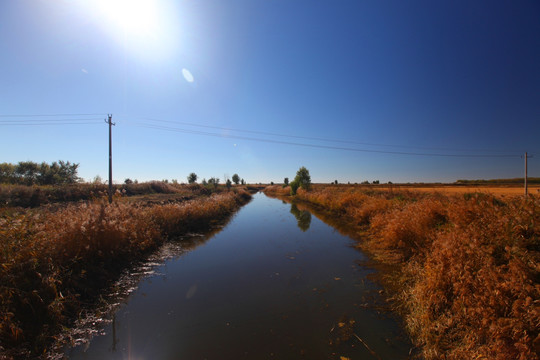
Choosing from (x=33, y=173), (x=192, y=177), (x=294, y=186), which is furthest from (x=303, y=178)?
(x=33, y=173)

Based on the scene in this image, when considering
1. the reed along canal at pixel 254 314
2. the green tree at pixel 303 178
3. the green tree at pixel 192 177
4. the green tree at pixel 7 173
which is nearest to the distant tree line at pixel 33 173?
the green tree at pixel 7 173

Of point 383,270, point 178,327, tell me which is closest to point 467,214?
point 383,270

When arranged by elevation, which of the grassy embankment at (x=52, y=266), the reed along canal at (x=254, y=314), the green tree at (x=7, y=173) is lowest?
the reed along canal at (x=254, y=314)

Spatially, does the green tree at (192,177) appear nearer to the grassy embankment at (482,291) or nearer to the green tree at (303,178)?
the green tree at (303,178)

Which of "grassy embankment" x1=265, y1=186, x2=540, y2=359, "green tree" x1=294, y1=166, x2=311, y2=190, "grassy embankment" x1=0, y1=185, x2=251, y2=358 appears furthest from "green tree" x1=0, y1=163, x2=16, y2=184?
"green tree" x1=294, y1=166, x2=311, y2=190

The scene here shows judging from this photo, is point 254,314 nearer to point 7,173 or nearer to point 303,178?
point 303,178

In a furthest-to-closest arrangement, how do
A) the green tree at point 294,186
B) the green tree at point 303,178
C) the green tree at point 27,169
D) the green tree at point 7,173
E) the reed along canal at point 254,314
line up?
the green tree at point 294,186, the green tree at point 303,178, the green tree at point 27,169, the green tree at point 7,173, the reed along canal at point 254,314

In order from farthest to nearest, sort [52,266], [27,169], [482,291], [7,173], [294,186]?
[294,186] → [27,169] → [7,173] → [52,266] → [482,291]

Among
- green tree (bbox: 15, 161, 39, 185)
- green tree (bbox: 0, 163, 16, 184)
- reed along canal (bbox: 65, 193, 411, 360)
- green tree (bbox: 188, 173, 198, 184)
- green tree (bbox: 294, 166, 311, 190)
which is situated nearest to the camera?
reed along canal (bbox: 65, 193, 411, 360)

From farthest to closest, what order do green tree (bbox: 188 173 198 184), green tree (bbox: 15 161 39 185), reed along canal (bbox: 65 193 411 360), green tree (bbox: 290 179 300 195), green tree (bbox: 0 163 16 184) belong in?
green tree (bbox: 188 173 198 184)
green tree (bbox: 290 179 300 195)
green tree (bbox: 15 161 39 185)
green tree (bbox: 0 163 16 184)
reed along canal (bbox: 65 193 411 360)

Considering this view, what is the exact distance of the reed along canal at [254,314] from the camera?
3.43 metres

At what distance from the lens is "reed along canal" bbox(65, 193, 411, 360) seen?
3.43 meters

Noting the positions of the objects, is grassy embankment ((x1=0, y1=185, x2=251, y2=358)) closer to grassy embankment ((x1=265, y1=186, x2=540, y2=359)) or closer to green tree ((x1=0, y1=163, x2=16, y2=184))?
grassy embankment ((x1=265, y1=186, x2=540, y2=359))

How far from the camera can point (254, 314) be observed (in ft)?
14.5
